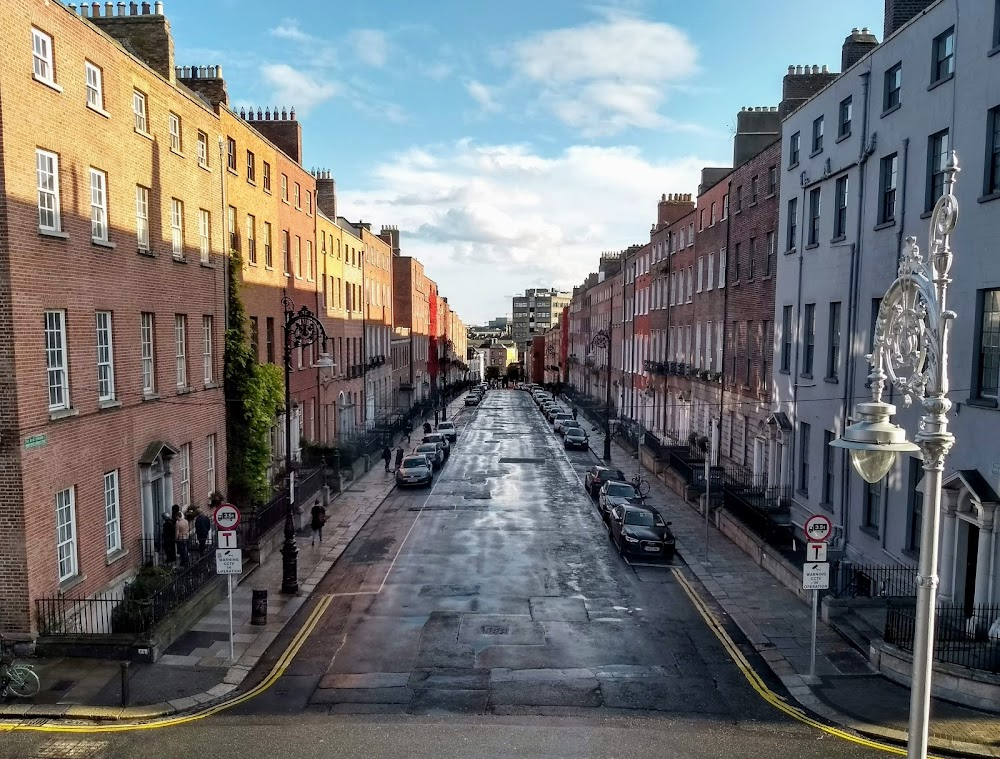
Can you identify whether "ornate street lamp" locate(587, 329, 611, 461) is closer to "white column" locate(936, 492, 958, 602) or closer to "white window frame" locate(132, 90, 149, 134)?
"white column" locate(936, 492, 958, 602)

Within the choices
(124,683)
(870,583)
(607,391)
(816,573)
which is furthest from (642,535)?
(607,391)

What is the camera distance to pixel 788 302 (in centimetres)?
2712

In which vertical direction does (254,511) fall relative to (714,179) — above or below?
below

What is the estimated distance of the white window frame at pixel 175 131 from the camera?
22.0 m

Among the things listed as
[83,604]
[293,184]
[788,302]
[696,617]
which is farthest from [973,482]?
[293,184]

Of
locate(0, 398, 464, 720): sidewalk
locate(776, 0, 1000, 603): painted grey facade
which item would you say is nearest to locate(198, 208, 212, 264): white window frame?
locate(0, 398, 464, 720): sidewalk

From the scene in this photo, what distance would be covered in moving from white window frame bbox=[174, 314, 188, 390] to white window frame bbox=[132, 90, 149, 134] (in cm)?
543

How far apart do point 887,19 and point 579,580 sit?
18.8 meters

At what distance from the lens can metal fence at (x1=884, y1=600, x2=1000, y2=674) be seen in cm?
1384

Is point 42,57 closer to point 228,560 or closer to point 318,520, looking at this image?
point 228,560

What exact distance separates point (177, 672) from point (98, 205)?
1105cm

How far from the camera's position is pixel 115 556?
18.3 m

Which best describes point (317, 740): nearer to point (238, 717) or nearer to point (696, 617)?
point (238, 717)

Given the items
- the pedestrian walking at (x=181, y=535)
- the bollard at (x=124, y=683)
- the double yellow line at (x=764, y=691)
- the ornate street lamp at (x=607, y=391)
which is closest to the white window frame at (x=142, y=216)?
the pedestrian walking at (x=181, y=535)
